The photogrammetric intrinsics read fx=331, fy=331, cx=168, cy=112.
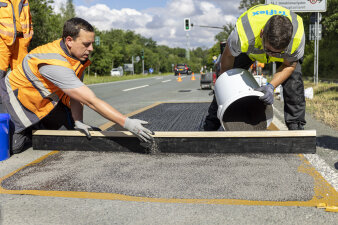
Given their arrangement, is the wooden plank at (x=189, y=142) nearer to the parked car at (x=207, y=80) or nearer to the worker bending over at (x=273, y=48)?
the worker bending over at (x=273, y=48)

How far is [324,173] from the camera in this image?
9.31ft

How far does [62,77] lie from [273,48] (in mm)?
2015

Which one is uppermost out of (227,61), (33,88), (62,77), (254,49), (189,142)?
(254,49)

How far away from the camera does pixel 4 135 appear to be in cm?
348

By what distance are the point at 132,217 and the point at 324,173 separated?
5.70ft

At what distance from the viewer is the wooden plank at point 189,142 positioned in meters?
3.33

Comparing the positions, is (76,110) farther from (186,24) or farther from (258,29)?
(186,24)

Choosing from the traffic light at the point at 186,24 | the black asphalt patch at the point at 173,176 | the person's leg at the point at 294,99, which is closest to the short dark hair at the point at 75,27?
the black asphalt patch at the point at 173,176

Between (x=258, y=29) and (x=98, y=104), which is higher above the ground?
(x=258, y=29)

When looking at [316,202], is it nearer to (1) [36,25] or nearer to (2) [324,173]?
(2) [324,173]

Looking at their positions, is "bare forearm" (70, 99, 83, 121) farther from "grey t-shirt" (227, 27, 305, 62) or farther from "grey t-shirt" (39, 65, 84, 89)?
"grey t-shirt" (227, 27, 305, 62)

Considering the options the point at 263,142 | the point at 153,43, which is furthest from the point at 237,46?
the point at 153,43

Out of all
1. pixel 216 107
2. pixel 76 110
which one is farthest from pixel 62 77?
pixel 216 107

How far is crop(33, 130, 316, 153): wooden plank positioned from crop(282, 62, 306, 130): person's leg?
835 mm
